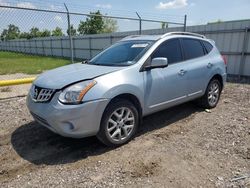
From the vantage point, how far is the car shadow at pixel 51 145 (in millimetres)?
3379

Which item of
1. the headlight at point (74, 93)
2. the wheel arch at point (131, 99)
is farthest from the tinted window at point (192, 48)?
the headlight at point (74, 93)

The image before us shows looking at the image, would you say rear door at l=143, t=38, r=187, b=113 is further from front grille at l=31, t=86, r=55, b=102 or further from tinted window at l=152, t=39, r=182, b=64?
front grille at l=31, t=86, r=55, b=102

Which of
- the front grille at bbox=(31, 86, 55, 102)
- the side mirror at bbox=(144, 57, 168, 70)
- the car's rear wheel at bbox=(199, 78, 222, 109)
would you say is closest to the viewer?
the front grille at bbox=(31, 86, 55, 102)

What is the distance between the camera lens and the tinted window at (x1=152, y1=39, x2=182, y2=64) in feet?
13.8

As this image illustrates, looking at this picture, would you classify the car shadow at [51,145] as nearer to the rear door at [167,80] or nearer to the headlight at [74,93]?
the rear door at [167,80]

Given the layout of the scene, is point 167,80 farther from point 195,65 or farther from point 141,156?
point 141,156

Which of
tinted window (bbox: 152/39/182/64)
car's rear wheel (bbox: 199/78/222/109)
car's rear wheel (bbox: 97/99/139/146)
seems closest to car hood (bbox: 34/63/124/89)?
car's rear wheel (bbox: 97/99/139/146)

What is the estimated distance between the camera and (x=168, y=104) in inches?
170

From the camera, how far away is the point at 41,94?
3.41 meters

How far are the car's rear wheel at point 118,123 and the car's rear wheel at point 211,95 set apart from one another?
2.26 meters

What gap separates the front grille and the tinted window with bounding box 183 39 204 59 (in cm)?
280

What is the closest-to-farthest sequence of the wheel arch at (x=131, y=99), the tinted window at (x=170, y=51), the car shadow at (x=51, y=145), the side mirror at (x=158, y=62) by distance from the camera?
1. the car shadow at (x=51, y=145)
2. the wheel arch at (x=131, y=99)
3. the side mirror at (x=158, y=62)
4. the tinted window at (x=170, y=51)

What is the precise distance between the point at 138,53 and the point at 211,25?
8.40 meters

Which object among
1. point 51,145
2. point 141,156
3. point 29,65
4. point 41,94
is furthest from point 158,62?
point 29,65
